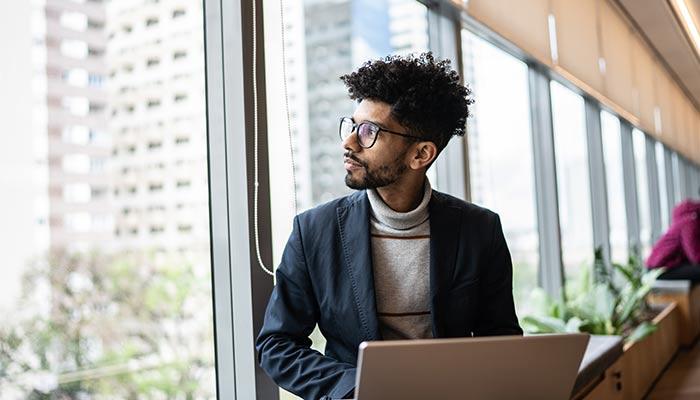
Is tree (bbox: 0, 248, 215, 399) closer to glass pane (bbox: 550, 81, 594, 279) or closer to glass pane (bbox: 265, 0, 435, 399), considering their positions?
glass pane (bbox: 265, 0, 435, 399)

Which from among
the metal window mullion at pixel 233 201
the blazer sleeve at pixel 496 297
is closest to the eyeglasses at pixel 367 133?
the blazer sleeve at pixel 496 297

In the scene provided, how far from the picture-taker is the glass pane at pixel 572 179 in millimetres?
5895

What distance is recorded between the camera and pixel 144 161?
2.16m

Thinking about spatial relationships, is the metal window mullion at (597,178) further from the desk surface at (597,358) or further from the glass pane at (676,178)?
the glass pane at (676,178)

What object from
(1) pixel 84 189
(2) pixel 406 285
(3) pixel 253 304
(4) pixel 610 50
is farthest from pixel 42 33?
(4) pixel 610 50

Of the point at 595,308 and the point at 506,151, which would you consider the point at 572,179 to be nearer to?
the point at 595,308

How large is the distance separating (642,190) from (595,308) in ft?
18.5

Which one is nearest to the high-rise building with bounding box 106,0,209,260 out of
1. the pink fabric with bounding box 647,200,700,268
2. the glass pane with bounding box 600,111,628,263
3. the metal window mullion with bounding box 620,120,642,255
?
the glass pane with bounding box 600,111,628,263

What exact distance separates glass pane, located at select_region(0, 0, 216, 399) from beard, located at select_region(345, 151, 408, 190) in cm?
64

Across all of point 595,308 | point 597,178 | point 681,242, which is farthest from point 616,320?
point 681,242

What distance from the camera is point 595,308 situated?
5.29m

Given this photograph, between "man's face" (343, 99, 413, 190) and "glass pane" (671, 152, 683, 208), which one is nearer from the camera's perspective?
"man's face" (343, 99, 413, 190)

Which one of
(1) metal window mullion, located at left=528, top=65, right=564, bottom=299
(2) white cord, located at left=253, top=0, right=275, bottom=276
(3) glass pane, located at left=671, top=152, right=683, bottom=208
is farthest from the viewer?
(3) glass pane, located at left=671, top=152, right=683, bottom=208

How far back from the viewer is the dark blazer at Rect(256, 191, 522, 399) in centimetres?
181
